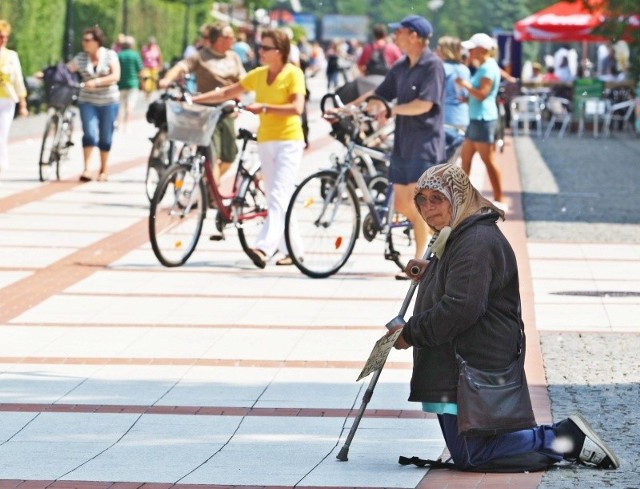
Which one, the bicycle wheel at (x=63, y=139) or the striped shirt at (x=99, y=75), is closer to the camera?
the striped shirt at (x=99, y=75)

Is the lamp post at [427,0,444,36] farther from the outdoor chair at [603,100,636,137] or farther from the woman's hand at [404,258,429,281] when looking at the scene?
the woman's hand at [404,258,429,281]

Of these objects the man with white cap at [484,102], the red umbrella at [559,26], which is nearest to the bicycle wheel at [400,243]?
the man with white cap at [484,102]

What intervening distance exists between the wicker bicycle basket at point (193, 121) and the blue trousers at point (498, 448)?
652 centimetres

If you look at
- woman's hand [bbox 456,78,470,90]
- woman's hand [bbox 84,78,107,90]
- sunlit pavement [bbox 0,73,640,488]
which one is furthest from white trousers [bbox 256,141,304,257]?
woman's hand [bbox 84,78,107,90]

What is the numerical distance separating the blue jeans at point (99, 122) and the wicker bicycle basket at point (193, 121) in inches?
266

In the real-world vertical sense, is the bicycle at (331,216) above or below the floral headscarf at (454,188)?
below

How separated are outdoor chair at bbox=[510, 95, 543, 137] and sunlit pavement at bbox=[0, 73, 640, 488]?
62.4 ft

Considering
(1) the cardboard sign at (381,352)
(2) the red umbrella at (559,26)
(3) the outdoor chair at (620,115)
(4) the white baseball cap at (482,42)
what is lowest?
(3) the outdoor chair at (620,115)

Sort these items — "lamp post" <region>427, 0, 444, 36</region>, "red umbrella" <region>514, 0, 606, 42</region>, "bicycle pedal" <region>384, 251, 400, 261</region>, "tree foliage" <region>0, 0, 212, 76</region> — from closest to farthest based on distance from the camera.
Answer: "bicycle pedal" <region>384, 251, 400, 261</region> → "red umbrella" <region>514, 0, 606, 42</region> → "tree foliage" <region>0, 0, 212, 76</region> → "lamp post" <region>427, 0, 444, 36</region>

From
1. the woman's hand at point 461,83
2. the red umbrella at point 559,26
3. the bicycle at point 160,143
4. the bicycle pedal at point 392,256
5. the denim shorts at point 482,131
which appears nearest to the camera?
the bicycle pedal at point 392,256

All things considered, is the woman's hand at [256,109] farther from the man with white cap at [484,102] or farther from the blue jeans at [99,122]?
the blue jeans at [99,122]

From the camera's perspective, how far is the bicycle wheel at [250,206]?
12789mm

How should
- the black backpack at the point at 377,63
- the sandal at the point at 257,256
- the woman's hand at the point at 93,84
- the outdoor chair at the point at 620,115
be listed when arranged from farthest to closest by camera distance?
the outdoor chair at the point at 620,115
the black backpack at the point at 377,63
the woman's hand at the point at 93,84
the sandal at the point at 257,256

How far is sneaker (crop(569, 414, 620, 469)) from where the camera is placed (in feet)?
21.1
